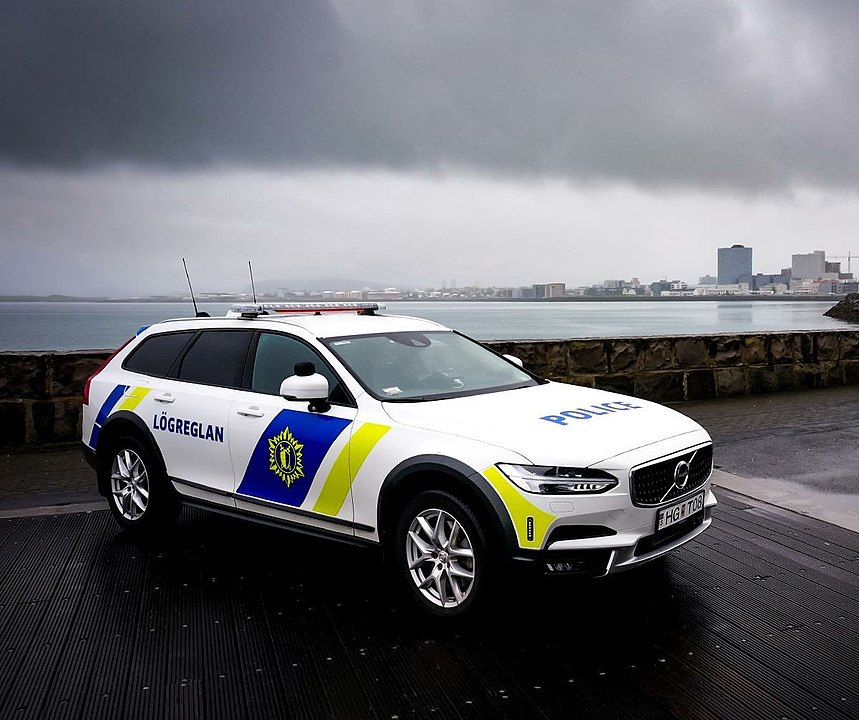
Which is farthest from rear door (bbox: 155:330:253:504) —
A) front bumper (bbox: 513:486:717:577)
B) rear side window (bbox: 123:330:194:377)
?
front bumper (bbox: 513:486:717:577)

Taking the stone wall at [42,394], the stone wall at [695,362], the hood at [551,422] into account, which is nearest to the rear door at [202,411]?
the hood at [551,422]

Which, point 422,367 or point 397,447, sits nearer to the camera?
point 397,447

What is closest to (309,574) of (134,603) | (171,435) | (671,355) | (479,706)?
(134,603)

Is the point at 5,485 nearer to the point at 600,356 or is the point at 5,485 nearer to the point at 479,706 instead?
the point at 479,706

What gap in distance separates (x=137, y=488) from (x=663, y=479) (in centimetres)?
359

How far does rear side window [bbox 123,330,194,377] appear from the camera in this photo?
6.04 meters

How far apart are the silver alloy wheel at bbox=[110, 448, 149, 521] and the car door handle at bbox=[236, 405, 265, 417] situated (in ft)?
3.60

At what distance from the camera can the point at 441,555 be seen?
4.19 meters

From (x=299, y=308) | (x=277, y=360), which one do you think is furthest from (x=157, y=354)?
(x=277, y=360)

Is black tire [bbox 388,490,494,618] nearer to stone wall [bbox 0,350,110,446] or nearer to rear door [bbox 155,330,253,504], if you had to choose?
rear door [bbox 155,330,253,504]

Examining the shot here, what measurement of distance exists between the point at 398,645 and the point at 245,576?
1.41 metres

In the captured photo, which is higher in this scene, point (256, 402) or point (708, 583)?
point (256, 402)

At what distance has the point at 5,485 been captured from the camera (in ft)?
25.0

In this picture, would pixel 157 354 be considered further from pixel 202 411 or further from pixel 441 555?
pixel 441 555
